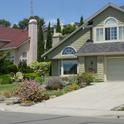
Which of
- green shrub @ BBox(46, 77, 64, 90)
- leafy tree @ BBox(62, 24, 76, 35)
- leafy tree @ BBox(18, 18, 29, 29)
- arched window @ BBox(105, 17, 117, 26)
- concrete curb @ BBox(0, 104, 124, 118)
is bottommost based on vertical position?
concrete curb @ BBox(0, 104, 124, 118)

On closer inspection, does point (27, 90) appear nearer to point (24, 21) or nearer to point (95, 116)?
point (95, 116)

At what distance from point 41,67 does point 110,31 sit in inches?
418

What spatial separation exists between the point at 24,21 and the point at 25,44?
52119 mm

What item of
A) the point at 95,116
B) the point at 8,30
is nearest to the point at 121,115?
the point at 95,116

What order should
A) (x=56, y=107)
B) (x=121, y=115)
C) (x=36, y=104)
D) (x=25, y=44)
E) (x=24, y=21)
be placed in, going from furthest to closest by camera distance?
1. (x=24, y=21)
2. (x=25, y=44)
3. (x=36, y=104)
4. (x=56, y=107)
5. (x=121, y=115)

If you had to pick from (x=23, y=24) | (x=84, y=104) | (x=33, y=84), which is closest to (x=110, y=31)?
(x=33, y=84)

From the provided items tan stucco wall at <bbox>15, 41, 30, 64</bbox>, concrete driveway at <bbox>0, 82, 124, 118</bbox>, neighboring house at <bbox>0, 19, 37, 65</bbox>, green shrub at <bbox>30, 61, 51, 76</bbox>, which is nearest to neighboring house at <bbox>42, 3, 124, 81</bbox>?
green shrub at <bbox>30, 61, 51, 76</bbox>

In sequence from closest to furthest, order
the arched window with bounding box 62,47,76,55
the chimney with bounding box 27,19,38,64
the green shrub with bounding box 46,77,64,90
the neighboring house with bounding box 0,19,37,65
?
the green shrub with bounding box 46,77,64,90
the arched window with bounding box 62,47,76,55
the chimney with bounding box 27,19,38,64
the neighboring house with bounding box 0,19,37,65

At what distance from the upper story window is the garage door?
79.6 inches

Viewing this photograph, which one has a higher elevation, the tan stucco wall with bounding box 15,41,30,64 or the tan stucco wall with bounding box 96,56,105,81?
the tan stucco wall with bounding box 15,41,30,64

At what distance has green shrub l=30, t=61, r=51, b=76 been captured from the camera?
45678mm

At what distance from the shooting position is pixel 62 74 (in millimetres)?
42125

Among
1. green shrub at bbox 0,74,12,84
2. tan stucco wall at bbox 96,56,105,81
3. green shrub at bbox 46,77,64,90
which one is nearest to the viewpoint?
green shrub at bbox 46,77,64,90

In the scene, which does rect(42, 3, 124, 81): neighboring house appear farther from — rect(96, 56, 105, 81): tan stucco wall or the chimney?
the chimney
